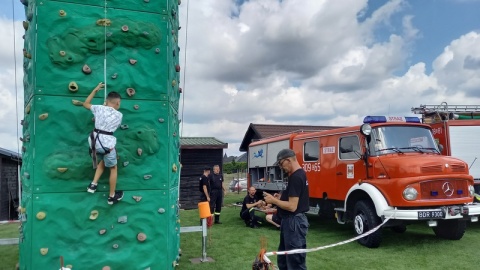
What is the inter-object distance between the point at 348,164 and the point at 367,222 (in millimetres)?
1517

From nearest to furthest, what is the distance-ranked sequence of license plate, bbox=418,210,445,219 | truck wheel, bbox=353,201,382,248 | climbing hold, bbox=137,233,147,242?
climbing hold, bbox=137,233,147,242 < license plate, bbox=418,210,445,219 < truck wheel, bbox=353,201,382,248

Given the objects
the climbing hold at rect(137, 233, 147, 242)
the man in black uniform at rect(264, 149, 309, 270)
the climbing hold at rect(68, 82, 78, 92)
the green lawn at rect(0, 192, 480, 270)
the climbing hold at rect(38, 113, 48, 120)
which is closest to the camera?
the man in black uniform at rect(264, 149, 309, 270)

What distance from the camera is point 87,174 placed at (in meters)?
5.23

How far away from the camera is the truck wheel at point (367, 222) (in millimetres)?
7863

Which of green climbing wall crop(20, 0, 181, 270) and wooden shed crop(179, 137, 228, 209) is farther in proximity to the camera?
wooden shed crop(179, 137, 228, 209)

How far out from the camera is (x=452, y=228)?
8.52 m

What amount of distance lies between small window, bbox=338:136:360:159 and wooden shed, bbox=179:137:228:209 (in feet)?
31.2

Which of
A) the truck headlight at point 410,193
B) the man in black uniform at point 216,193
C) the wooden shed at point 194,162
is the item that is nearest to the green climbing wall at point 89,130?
the truck headlight at point 410,193

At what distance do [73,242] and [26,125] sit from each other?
1710 mm

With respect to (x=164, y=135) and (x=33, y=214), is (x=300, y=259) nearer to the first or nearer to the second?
(x=164, y=135)

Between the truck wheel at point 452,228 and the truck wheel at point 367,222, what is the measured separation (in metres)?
1.86

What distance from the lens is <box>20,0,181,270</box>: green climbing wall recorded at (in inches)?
200

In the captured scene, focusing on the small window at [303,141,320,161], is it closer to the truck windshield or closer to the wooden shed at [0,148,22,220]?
the truck windshield

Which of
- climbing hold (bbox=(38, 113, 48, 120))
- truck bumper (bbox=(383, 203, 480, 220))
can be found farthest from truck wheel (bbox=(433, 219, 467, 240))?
climbing hold (bbox=(38, 113, 48, 120))
